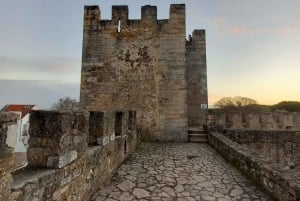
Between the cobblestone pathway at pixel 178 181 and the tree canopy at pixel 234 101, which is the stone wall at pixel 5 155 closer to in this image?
the cobblestone pathway at pixel 178 181

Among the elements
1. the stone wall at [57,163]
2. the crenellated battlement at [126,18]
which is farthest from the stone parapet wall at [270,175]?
the crenellated battlement at [126,18]

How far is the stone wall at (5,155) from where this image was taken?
140 cm

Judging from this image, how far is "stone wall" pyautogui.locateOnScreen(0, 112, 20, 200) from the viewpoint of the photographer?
140cm

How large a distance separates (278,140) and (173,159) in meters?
6.09

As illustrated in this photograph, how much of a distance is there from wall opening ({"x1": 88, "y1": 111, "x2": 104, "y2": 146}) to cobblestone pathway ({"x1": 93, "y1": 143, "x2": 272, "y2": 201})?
849mm

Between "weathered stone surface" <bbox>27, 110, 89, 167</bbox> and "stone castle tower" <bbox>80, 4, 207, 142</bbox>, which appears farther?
"stone castle tower" <bbox>80, 4, 207, 142</bbox>

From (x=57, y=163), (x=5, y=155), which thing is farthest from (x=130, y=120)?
(x=5, y=155)

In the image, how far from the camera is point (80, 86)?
9.80 metres

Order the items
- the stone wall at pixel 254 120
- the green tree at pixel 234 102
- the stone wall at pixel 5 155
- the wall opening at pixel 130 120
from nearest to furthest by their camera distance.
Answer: the stone wall at pixel 5 155
the wall opening at pixel 130 120
the stone wall at pixel 254 120
the green tree at pixel 234 102

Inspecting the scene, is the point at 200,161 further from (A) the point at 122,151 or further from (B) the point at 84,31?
(B) the point at 84,31

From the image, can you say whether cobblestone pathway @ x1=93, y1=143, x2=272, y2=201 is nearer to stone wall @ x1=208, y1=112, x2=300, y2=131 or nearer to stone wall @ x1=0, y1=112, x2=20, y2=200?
stone wall @ x1=0, y1=112, x2=20, y2=200

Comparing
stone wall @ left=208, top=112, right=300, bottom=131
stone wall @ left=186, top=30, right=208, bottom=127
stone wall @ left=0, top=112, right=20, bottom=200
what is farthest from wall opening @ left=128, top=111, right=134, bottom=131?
stone wall @ left=186, top=30, right=208, bottom=127

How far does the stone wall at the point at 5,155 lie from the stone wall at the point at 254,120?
10.7 metres

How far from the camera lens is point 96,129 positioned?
3.93 meters
